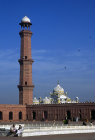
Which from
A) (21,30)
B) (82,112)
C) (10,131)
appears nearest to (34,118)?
(82,112)

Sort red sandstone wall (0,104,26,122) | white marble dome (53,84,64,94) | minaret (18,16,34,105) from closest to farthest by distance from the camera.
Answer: red sandstone wall (0,104,26,122), minaret (18,16,34,105), white marble dome (53,84,64,94)

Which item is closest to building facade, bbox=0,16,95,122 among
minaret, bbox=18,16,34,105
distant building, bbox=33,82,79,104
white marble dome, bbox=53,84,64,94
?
minaret, bbox=18,16,34,105

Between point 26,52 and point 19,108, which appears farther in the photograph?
point 26,52

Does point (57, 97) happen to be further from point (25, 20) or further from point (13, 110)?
point (25, 20)

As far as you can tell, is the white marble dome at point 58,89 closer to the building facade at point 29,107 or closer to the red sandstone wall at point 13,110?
the building facade at point 29,107

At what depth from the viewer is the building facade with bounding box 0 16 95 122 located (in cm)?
4683

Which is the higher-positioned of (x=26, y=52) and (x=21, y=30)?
(x=21, y=30)

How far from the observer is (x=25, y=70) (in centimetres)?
5369

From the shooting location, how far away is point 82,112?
153 feet

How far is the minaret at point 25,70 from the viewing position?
53.0m

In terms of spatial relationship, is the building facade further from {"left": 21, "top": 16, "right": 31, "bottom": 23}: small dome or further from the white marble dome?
the white marble dome

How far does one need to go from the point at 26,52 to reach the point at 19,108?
12.2 m

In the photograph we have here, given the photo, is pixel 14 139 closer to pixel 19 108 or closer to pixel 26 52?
pixel 19 108

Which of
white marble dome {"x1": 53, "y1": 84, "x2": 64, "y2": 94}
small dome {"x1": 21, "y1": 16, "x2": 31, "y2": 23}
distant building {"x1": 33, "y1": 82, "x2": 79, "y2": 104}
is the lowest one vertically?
distant building {"x1": 33, "y1": 82, "x2": 79, "y2": 104}
